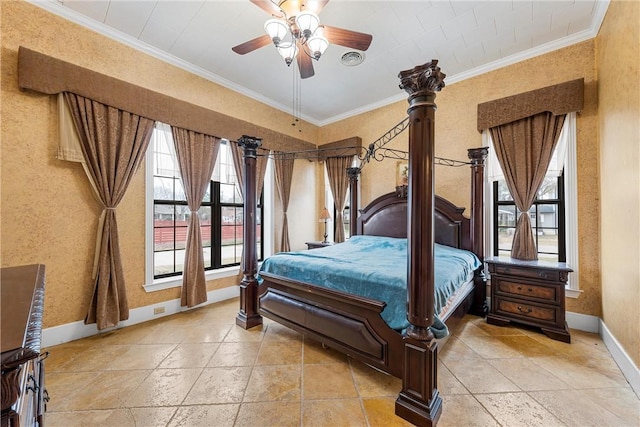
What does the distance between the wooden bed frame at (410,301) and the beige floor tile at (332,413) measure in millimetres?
283

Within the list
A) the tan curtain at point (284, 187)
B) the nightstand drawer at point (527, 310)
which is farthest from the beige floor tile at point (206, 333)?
the nightstand drawer at point (527, 310)

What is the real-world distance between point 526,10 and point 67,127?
15.1ft

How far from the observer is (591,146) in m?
2.68

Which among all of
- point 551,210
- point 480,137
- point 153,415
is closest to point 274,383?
point 153,415

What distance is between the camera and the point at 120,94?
2.70m

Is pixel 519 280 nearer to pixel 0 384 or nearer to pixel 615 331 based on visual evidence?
pixel 615 331

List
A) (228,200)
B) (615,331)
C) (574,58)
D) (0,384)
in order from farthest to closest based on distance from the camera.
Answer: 1. (228,200)
2. (574,58)
3. (615,331)
4. (0,384)

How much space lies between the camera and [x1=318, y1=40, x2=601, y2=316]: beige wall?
2.68 m

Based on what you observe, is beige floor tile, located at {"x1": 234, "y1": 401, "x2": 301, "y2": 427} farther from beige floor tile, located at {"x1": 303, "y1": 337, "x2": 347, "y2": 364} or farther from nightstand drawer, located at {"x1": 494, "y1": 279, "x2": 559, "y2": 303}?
nightstand drawer, located at {"x1": 494, "y1": 279, "x2": 559, "y2": 303}

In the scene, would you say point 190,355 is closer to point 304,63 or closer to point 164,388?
point 164,388

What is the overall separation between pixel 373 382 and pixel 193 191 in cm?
297

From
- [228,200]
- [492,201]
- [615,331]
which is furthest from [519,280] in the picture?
[228,200]

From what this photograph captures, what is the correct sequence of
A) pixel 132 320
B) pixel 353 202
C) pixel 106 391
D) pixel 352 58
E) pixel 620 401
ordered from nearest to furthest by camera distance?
pixel 620 401
pixel 106 391
pixel 132 320
pixel 352 58
pixel 353 202

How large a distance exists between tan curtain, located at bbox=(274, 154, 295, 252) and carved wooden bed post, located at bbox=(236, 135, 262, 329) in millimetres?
1578
